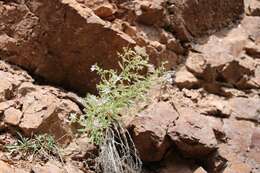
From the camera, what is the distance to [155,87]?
2.84 m

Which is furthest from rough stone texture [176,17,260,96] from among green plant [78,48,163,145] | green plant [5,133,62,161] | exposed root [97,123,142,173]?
green plant [5,133,62,161]

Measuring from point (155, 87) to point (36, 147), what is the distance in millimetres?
876

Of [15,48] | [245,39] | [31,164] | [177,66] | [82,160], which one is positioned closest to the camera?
[31,164]

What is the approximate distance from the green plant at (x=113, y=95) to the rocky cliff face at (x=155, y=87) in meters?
0.10

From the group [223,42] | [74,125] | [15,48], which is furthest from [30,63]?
[223,42]

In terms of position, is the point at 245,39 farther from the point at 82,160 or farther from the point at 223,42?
the point at 82,160

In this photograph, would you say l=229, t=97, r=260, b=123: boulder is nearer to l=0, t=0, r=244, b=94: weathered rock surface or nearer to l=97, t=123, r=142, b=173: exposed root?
l=0, t=0, r=244, b=94: weathered rock surface

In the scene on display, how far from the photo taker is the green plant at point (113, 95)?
96.6 inches

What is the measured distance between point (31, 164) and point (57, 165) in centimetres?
13

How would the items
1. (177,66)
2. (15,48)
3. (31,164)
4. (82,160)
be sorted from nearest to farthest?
1. (31,164)
2. (82,160)
3. (15,48)
4. (177,66)

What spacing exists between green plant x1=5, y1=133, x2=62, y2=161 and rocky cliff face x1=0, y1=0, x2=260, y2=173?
1.8 inches

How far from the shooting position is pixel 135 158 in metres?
2.52

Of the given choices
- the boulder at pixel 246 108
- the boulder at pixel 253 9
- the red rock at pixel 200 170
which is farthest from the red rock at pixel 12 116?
the boulder at pixel 253 9

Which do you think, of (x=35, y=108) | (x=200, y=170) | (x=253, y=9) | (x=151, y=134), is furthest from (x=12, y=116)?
(x=253, y=9)
